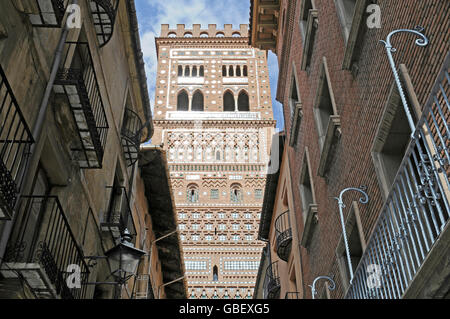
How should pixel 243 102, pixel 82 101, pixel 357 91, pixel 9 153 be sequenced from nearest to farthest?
pixel 9 153, pixel 82 101, pixel 357 91, pixel 243 102

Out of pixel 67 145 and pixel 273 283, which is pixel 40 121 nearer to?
pixel 67 145

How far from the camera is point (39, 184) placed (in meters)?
8.11

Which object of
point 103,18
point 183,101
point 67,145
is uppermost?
point 183,101

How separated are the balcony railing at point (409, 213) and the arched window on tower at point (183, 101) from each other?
4052 cm

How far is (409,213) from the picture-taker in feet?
16.5

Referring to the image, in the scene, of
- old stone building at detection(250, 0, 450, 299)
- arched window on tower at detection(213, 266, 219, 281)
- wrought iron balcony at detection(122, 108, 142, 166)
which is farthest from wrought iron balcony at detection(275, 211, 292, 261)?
arched window on tower at detection(213, 266, 219, 281)

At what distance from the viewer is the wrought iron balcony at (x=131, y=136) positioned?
12445 mm

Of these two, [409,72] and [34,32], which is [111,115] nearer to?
[34,32]

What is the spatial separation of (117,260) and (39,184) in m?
1.67

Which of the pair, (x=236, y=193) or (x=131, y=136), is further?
(x=236, y=193)

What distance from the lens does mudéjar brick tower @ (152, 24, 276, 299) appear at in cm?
3744

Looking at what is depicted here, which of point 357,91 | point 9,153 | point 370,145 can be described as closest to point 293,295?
point 357,91

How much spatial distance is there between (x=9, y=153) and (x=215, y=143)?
3641 cm

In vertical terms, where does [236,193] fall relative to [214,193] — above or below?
above
